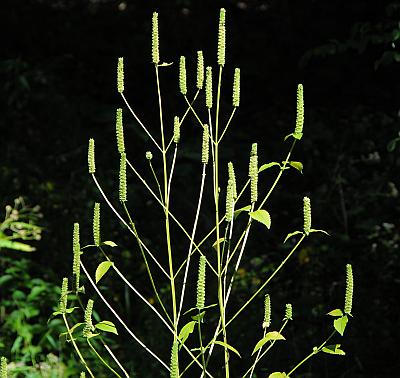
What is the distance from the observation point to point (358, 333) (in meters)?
3.83

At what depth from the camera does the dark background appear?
157 inches

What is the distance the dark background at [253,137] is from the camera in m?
3.98

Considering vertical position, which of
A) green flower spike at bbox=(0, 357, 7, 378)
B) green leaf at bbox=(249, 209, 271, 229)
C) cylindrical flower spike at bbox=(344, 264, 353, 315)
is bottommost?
green flower spike at bbox=(0, 357, 7, 378)

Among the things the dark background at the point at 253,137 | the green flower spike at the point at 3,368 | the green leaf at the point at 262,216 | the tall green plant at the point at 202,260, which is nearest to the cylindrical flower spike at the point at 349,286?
the tall green plant at the point at 202,260

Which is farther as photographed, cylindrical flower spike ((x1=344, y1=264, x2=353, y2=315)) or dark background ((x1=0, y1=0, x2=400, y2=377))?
dark background ((x1=0, y1=0, x2=400, y2=377))

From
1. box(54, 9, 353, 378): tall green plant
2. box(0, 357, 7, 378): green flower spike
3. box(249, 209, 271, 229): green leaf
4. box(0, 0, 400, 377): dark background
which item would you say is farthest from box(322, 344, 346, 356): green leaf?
box(0, 0, 400, 377): dark background

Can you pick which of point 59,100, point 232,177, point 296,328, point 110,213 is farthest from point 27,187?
point 232,177

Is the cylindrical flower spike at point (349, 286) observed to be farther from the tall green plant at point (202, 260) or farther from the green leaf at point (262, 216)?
the green leaf at point (262, 216)

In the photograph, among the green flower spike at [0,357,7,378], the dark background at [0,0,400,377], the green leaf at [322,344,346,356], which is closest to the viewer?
the green flower spike at [0,357,7,378]

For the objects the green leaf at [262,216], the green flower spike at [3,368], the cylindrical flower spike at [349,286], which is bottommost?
the green flower spike at [3,368]

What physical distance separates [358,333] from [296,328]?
317 mm

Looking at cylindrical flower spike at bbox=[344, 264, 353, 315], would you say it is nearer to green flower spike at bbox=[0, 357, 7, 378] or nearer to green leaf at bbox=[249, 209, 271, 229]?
green leaf at bbox=[249, 209, 271, 229]

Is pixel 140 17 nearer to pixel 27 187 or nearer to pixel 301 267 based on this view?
pixel 27 187

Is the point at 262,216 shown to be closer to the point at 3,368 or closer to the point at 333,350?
the point at 333,350
